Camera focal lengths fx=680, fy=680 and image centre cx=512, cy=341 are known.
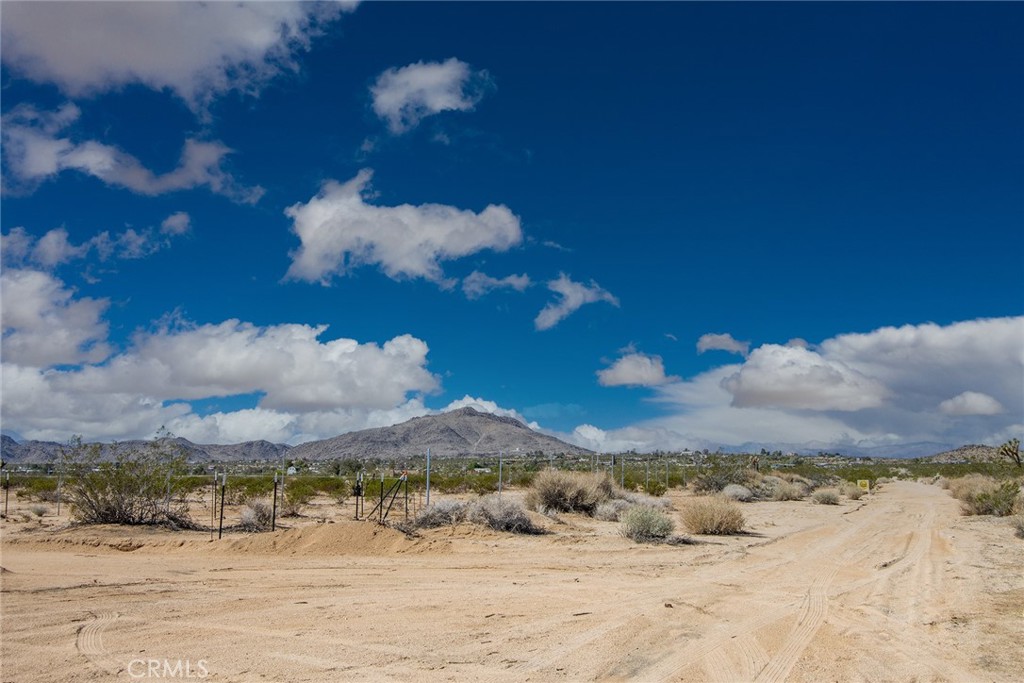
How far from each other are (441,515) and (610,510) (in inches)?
302

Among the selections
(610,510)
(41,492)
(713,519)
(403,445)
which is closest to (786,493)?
(610,510)

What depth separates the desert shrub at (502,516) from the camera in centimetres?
2272

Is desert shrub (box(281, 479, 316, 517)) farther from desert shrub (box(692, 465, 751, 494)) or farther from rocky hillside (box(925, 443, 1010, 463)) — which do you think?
rocky hillside (box(925, 443, 1010, 463))

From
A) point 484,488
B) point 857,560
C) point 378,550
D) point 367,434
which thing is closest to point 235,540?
point 378,550

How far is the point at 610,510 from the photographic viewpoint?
27.6 meters

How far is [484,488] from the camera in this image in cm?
4553

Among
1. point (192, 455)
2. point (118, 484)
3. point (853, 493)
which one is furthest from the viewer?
point (192, 455)

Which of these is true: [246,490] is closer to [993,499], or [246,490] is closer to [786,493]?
[786,493]

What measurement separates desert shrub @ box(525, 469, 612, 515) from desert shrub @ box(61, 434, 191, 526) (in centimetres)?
1362

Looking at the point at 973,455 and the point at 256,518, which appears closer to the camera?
the point at 256,518

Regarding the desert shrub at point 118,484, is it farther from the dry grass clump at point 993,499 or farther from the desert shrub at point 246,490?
the dry grass clump at point 993,499

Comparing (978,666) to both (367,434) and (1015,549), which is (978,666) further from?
(367,434)

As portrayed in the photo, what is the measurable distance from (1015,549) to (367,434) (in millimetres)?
181642

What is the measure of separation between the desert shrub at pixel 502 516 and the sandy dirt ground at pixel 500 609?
4.53 ft
